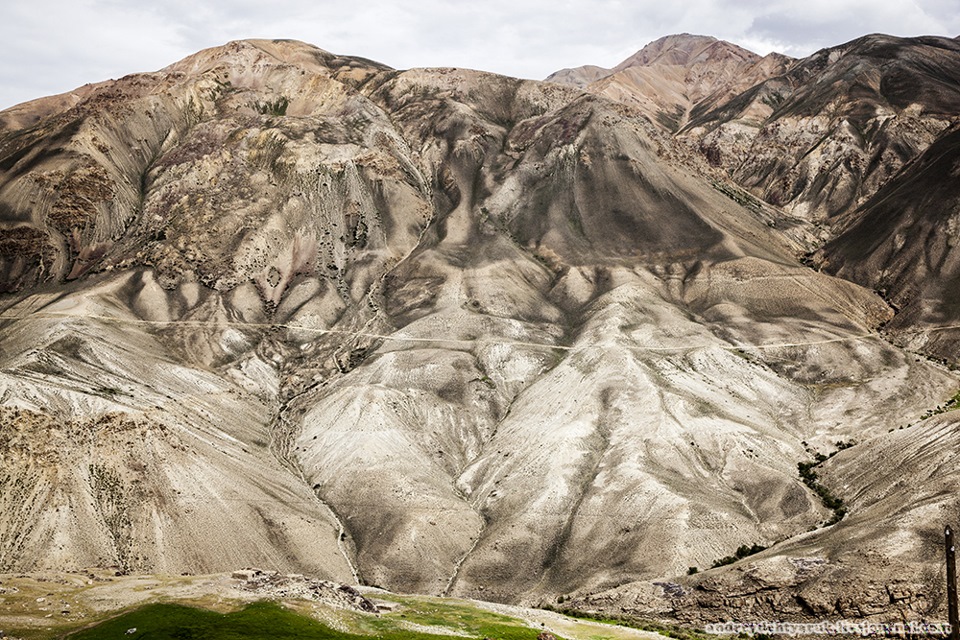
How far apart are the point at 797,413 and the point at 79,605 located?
9352 cm

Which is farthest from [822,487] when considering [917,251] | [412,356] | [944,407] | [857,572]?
[917,251]

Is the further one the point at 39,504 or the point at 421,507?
the point at 421,507

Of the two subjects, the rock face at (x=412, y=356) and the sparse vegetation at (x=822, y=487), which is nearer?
the sparse vegetation at (x=822, y=487)

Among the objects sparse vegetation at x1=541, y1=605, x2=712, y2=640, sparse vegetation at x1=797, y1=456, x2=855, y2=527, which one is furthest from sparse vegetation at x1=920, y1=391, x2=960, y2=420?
sparse vegetation at x1=541, y1=605, x2=712, y2=640

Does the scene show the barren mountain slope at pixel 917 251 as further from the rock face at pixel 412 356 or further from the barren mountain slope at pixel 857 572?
the barren mountain slope at pixel 857 572

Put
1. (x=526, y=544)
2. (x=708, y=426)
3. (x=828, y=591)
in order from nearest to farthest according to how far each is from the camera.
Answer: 1. (x=828, y=591)
2. (x=526, y=544)
3. (x=708, y=426)

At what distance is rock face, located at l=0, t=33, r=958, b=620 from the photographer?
8762 centimetres

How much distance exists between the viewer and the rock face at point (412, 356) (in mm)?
87625

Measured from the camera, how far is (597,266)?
517 ft

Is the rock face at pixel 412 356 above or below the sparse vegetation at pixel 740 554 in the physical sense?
above

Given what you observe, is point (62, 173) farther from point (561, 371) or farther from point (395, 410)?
point (561, 371)

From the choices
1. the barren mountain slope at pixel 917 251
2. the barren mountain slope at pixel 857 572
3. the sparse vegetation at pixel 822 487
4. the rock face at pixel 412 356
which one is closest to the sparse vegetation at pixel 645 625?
the barren mountain slope at pixel 857 572

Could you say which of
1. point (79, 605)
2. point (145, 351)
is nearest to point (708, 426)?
point (79, 605)

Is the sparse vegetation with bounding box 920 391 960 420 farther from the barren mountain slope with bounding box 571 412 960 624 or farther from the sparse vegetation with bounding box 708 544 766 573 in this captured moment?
the sparse vegetation with bounding box 708 544 766 573
